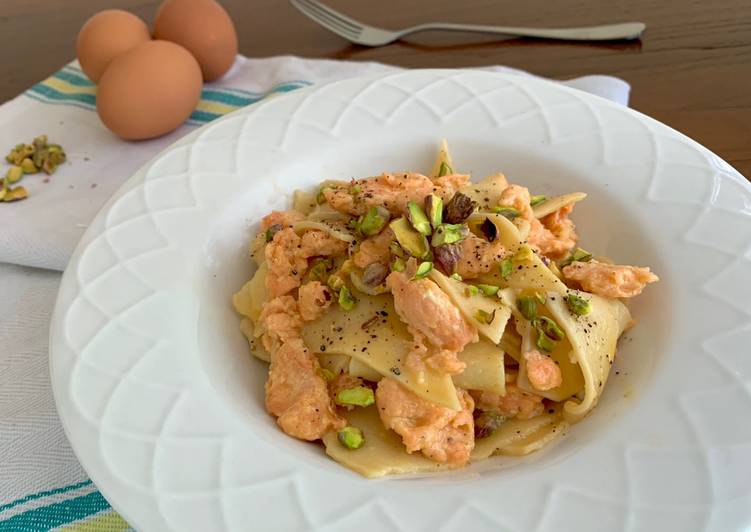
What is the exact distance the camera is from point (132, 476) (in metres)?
1.63

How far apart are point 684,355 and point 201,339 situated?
1377mm

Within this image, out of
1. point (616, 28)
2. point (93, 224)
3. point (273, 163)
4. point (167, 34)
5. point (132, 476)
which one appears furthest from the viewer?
point (616, 28)

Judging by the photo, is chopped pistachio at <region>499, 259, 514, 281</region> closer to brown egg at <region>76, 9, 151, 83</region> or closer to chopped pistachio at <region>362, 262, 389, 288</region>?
chopped pistachio at <region>362, 262, 389, 288</region>

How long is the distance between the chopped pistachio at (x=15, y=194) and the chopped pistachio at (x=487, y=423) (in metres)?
2.34

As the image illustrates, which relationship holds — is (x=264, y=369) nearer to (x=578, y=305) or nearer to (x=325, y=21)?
(x=578, y=305)

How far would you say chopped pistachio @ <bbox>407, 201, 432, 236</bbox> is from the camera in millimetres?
2076

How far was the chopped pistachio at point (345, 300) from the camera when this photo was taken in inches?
84.4

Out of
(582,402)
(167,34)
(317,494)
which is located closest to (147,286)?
(317,494)

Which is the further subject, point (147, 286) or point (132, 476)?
point (147, 286)

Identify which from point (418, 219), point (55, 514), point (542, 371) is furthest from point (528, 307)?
point (55, 514)

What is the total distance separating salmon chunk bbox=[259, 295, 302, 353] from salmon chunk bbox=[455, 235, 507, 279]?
0.54 metres

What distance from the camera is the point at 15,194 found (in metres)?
3.14

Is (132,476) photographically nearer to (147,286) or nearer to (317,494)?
(317,494)

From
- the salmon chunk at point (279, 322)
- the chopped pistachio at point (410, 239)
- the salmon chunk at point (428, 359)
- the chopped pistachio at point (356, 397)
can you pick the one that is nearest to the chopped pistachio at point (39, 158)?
the salmon chunk at point (279, 322)
